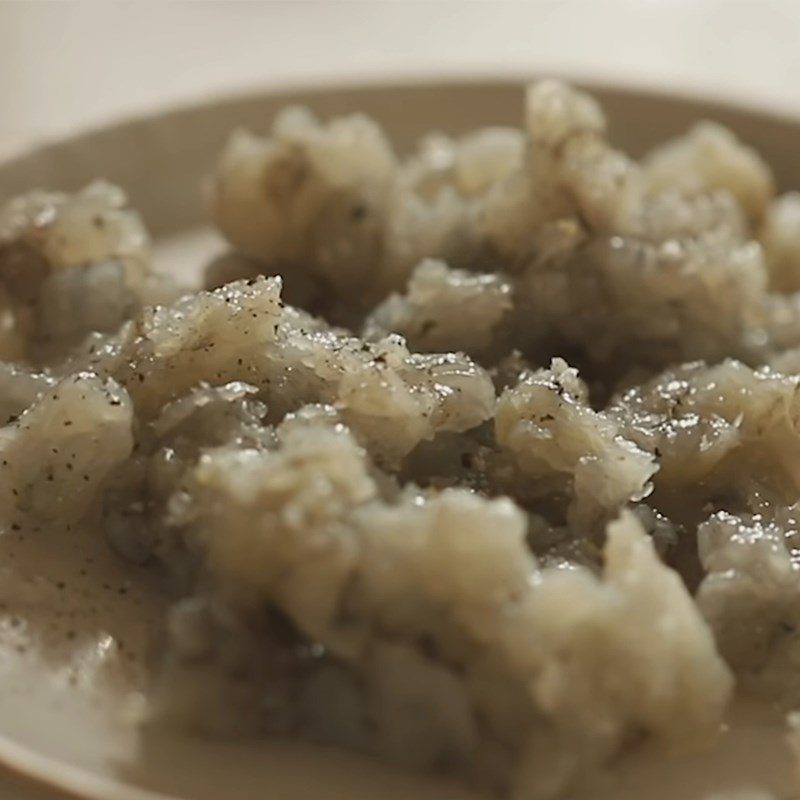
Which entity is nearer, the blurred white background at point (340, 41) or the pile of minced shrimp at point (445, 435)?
the pile of minced shrimp at point (445, 435)

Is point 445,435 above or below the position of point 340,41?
below

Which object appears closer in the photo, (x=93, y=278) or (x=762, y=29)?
(x=93, y=278)

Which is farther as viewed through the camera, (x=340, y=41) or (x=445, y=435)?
(x=340, y=41)

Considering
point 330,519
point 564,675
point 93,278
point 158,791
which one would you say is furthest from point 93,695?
point 93,278

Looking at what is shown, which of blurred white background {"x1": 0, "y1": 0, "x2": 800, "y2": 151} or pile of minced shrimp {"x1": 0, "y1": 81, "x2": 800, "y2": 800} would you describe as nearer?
pile of minced shrimp {"x1": 0, "y1": 81, "x2": 800, "y2": 800}

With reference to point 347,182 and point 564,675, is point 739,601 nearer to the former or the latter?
point 564,675
